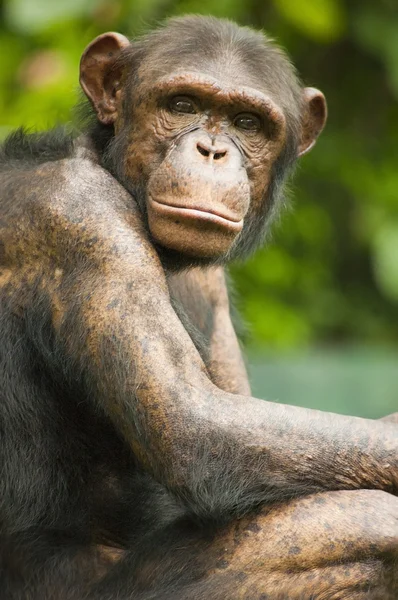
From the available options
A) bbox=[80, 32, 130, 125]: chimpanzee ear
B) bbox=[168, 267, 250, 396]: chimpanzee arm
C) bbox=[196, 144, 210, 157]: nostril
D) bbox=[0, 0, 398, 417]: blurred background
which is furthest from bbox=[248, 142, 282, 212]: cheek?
bbox=[0, 0, 398, 417]: blurred background

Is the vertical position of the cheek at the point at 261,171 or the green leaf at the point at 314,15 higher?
the cheek at the point at 261,171

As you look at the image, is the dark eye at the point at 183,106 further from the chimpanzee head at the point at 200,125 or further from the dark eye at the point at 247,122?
the dark eye at the point at 247,122

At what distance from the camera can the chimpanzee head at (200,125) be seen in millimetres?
4207

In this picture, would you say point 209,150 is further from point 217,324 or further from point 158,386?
point 217,324

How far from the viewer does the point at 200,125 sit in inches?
179

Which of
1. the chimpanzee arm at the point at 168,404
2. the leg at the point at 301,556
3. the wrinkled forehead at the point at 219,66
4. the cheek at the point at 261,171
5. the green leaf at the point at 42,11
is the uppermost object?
the wrinkled forehead at the point at 219,66

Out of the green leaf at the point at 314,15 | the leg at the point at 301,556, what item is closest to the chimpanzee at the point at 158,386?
the leg at the point at 301,556

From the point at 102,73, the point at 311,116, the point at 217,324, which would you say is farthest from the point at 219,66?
the point at 217,324

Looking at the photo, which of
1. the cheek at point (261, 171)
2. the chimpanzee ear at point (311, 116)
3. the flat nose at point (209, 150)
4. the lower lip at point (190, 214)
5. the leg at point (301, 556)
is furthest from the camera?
the chimpanzee ear at point (311, 116)

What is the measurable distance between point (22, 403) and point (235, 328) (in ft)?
6.47

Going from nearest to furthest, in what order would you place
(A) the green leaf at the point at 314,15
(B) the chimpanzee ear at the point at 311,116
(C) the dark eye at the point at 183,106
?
1. (C) the dark eye at the point at 183,106
2. (B) the chimpanzee ear at the point at 311,116
3. (A) the green leaf at the point at 314,15

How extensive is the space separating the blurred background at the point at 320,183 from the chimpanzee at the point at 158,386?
3403 mm

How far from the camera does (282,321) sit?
1091cm

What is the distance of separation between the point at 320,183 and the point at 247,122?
7.17 meters
